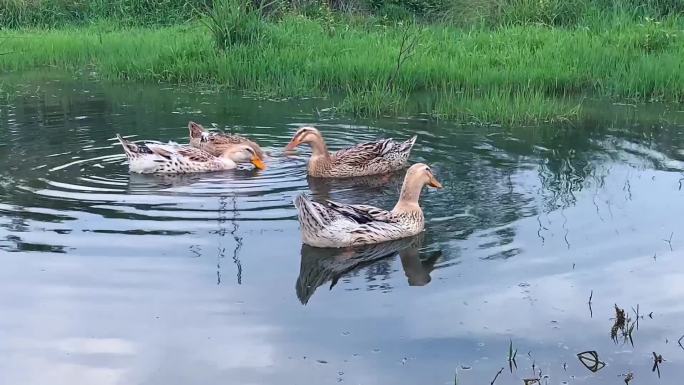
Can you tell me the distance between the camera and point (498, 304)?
6527 mm

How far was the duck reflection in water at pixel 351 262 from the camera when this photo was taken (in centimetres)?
705

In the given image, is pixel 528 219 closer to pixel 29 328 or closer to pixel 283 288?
pixel 283 288

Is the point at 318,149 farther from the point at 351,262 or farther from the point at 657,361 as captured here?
the point at 657,361

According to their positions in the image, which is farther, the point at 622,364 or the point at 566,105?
the point at 566,105

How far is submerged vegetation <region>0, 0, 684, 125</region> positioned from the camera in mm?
14055

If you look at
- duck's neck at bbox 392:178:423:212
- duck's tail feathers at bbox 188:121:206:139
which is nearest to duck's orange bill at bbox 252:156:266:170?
duck's tail feathers at bbox 188:121:206:139

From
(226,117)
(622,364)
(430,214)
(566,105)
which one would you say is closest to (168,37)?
(226,117)

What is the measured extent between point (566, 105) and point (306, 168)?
4258mm

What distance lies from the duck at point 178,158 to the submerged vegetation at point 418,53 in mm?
3041

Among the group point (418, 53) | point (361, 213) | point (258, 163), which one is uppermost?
point (418, 53)

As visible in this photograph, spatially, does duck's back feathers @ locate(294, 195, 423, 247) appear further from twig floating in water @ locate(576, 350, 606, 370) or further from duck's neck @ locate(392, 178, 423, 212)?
twig floating in water @ locate(576, 350, 606, 370)

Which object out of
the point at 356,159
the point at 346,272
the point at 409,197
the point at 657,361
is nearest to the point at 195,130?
the point at 356,159

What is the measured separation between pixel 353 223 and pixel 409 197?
822 millimetres

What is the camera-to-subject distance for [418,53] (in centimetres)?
1581
